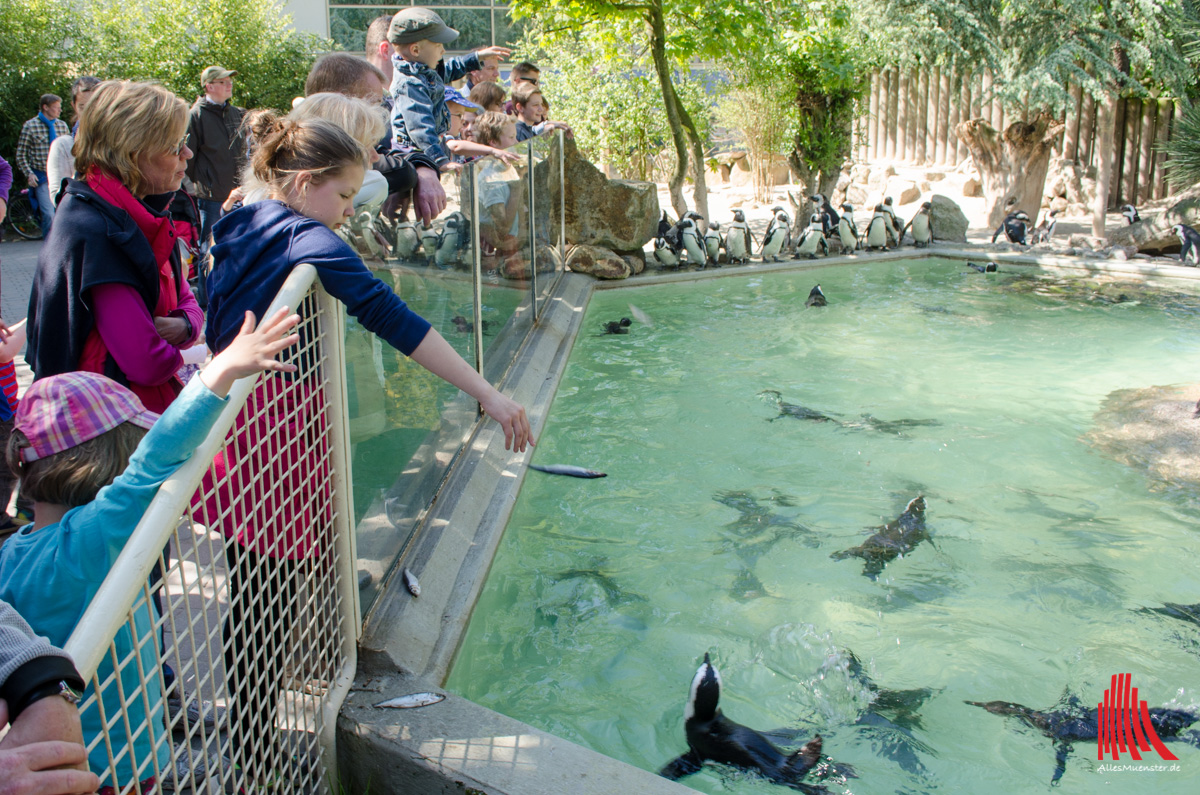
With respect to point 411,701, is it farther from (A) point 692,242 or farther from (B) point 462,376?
(A) point 692,242

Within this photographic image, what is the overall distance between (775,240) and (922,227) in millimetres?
2020

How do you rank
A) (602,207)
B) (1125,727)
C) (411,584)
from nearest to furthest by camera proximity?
1. (1125,727)
2. (411,584)
3. (602,207)

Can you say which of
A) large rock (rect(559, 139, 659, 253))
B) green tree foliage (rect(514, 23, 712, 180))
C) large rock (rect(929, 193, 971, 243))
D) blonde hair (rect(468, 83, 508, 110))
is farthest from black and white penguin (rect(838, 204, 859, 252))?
blonde hair (rect(468, 83, 508, 110))

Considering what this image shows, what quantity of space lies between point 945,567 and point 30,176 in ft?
32.2

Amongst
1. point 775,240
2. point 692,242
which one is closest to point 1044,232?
point 775,240

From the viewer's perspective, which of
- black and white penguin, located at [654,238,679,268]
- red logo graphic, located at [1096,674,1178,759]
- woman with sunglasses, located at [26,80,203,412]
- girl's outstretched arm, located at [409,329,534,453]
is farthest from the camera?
black and white penguin, located at [654,238,679,268]

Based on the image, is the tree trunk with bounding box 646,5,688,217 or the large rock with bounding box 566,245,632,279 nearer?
the large rock with bounding box 566,245,632,279

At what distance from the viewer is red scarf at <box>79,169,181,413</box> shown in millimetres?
1994

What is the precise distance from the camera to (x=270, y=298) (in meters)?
1.82

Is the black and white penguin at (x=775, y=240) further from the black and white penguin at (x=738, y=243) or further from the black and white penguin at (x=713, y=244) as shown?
the black and white penguin at (x=713, y=244)

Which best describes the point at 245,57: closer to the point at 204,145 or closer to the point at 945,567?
the point at 204,145

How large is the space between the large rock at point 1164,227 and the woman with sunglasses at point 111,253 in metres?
10.8

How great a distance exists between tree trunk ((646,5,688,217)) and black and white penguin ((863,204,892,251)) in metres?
2.32

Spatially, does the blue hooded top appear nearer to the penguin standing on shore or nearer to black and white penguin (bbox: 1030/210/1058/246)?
the penguin standing on shore
